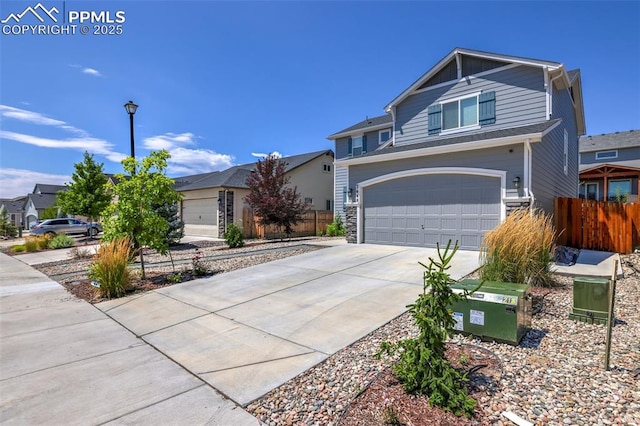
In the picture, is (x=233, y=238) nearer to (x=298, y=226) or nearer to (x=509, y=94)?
(x=298, y=226)

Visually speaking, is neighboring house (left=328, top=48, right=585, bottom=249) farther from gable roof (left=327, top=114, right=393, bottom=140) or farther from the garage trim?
gable roof (left=327, top=114, right=393, bottom=140)

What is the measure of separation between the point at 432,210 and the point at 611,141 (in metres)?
28.0

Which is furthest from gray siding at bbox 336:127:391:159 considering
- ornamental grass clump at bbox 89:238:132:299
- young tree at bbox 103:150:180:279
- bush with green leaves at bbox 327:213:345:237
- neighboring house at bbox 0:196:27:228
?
neighboring house at bbox 0:196:27:228

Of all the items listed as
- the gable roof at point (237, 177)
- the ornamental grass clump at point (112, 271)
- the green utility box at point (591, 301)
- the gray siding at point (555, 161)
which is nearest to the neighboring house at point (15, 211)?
the gable roof at point (237, 177)

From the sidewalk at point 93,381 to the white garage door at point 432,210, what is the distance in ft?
26.1

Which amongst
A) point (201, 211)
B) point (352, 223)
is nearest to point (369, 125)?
point (352, 223)

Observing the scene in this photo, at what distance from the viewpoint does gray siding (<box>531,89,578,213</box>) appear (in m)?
9.15

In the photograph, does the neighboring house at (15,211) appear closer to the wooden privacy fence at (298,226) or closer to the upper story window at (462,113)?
the wooden privacy fence at (298,226)

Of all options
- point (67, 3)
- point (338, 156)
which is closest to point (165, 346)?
point (67, 3)

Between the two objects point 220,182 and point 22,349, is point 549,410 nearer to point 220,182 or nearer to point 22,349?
point 22,349

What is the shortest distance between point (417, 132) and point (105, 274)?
11.6m

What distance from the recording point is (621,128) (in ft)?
93.1

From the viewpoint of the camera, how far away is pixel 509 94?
1076 centimetres

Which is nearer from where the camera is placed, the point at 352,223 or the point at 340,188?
the point at 352,223
